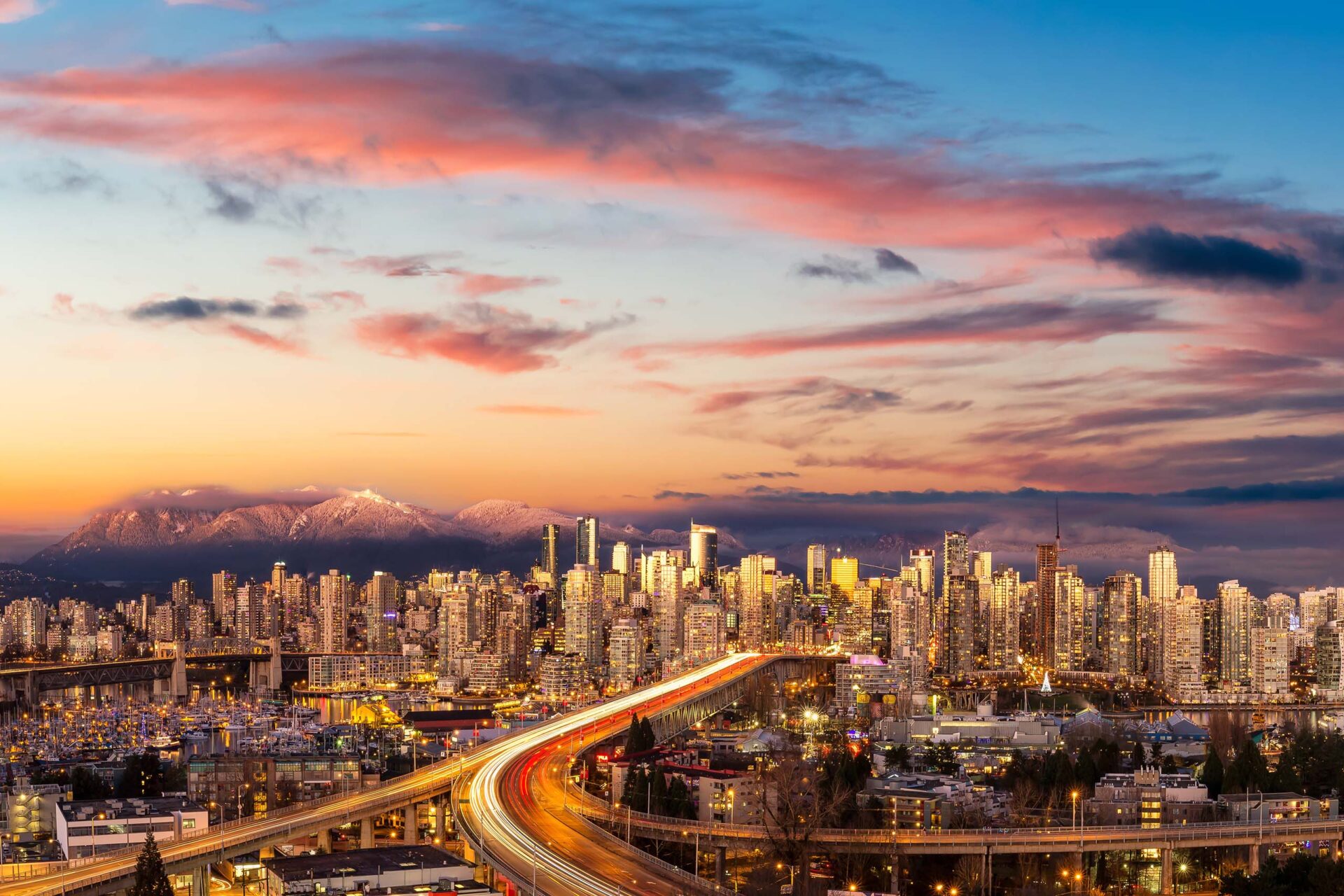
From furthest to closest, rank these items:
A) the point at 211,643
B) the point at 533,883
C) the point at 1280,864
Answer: the point at 211,643 → the point at 1280,864 → the point at 533,883

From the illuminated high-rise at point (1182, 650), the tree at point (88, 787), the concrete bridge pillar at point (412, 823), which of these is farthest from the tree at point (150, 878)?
the illuminated high-rise at point (1182, 650)

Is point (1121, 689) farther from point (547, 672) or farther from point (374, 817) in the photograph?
point (374, 817)

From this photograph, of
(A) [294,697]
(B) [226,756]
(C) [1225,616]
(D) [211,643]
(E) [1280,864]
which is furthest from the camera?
(D) [211,643]

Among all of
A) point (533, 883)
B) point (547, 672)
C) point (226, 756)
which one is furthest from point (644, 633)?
point (533, 883)

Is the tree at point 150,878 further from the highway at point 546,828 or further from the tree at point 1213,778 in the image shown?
the tree at point 1213,778

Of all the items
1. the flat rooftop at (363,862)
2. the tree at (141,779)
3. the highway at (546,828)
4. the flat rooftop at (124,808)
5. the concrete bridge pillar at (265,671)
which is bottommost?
the concrete bridge pillar at (265,671)
